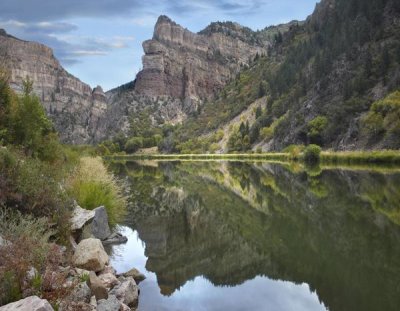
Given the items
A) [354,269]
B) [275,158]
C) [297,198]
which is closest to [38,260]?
[354,269]

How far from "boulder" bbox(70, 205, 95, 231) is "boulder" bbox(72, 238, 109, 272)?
51.2 inches

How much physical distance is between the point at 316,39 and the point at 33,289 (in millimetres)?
178589

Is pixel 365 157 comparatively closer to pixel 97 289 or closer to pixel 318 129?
pixel 318 129

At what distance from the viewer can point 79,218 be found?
16.9 m

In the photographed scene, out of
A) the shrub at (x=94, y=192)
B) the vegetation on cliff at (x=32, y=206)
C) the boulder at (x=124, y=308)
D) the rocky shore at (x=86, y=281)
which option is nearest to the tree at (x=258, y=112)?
the vegetation on cliff at (x=32, y=206)

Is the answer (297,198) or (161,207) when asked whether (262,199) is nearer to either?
(297,198)

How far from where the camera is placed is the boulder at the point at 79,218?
52.7ft

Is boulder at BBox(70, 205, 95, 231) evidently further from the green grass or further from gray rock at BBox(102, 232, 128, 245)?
the green grass

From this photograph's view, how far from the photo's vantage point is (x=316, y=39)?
17462 centimetres

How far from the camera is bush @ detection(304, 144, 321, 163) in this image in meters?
85.4

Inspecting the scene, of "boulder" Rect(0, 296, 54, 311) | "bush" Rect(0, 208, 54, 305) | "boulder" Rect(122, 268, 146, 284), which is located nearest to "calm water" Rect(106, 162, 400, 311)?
"boulder" Rect(122, 268, 146, 284)

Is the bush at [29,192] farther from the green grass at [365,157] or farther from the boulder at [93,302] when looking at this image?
the green grass at [365,157]

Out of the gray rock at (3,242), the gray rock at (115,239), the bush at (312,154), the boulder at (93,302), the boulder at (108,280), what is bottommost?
the bush at (312,154)

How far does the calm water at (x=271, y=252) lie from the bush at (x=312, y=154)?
50.4 meters
